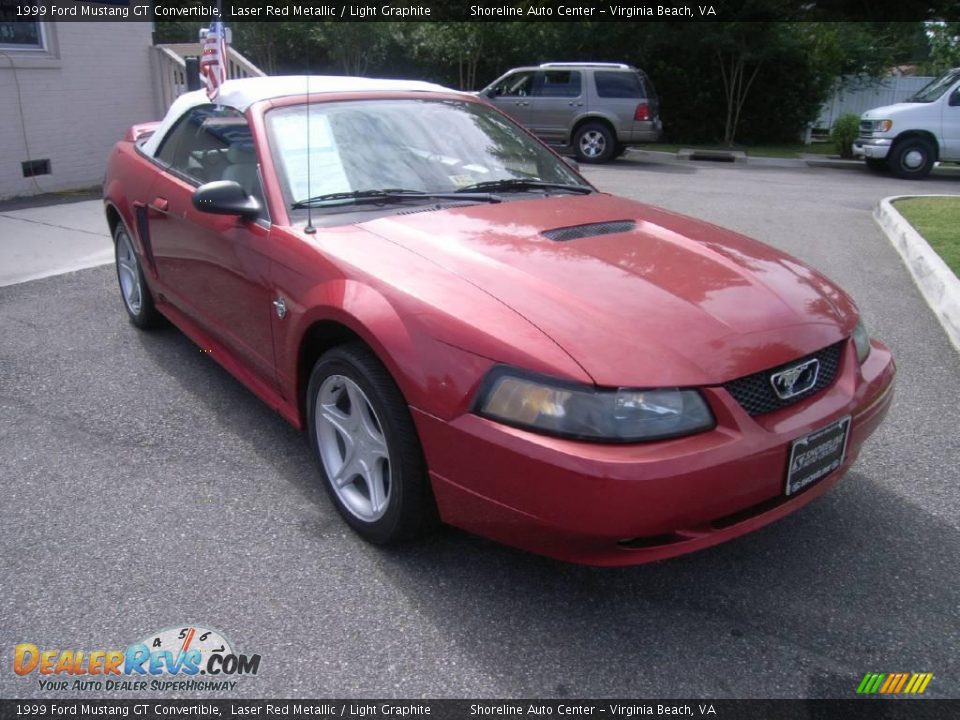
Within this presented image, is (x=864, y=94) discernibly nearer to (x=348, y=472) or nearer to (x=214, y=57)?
(x=214, y=57)

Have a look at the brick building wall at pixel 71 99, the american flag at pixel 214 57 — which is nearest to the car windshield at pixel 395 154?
the american flag at pixel 214 57

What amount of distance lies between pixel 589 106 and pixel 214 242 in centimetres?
1351

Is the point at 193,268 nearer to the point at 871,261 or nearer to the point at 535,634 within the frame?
the point at 535,634

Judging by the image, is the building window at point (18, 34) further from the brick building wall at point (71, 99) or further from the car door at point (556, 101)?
the car door at point (556, 101)

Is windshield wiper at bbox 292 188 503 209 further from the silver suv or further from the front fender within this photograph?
the silver suv

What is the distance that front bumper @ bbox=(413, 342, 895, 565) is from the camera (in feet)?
7.38

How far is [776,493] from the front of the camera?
2.50 metres

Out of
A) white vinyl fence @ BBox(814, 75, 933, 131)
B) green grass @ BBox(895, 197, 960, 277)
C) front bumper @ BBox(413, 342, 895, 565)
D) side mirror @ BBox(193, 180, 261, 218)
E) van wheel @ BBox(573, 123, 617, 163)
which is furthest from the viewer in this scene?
white vinyl fence @ BBox(814, 75, 933, 131)

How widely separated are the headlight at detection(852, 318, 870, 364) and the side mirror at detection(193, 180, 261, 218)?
233cm

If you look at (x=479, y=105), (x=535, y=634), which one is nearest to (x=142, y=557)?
(x=535, y=634)

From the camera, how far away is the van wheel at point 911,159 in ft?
49.3

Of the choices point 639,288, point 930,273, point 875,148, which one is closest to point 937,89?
point 875,148

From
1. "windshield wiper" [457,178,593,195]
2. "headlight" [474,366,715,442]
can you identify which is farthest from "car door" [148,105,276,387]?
"headlight" [474,366,715,442]

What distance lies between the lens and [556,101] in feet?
53.4
